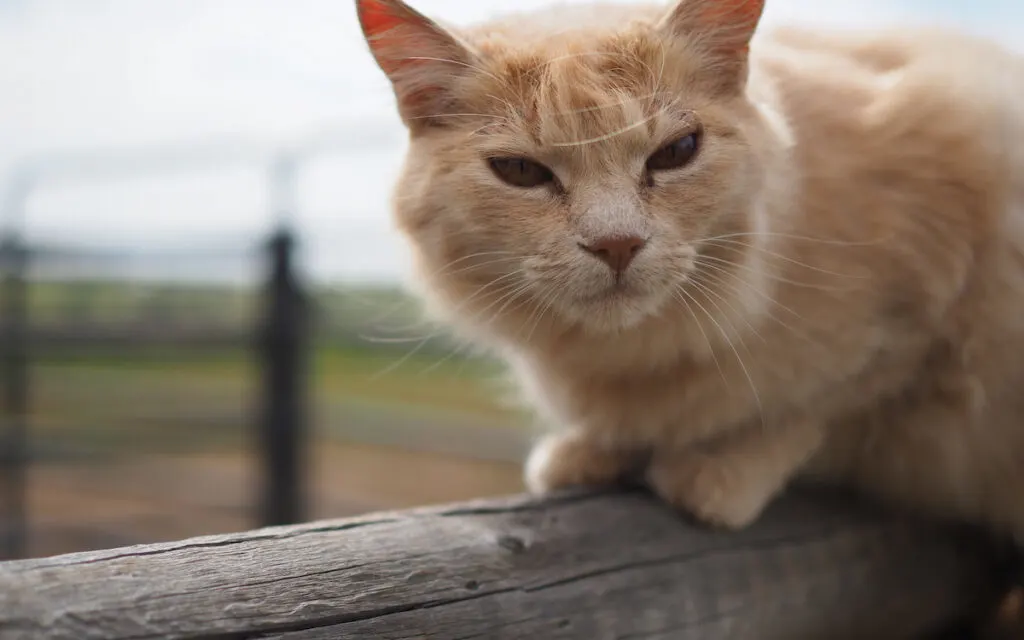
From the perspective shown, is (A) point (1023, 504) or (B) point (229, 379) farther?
(B) point (229, 379)

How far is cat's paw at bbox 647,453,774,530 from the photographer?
134 centimetres

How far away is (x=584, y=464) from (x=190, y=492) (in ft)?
8.92

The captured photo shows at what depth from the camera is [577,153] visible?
1.09m

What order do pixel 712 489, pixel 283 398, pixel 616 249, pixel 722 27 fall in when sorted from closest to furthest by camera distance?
1. pixel 616 249
2. pixel 722 27
3. pixel 712 489
4. pixel 283 398

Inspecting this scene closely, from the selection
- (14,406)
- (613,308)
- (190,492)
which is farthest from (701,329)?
(190,492)

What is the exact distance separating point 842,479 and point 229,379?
2919mm

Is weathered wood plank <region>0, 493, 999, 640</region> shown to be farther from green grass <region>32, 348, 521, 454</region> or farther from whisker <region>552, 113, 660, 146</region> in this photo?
green grass <region>32, 348, 521, 454</region>

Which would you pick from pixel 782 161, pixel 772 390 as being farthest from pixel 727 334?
pixel 782 161

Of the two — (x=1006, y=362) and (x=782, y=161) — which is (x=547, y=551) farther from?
(x=1006, y=362)

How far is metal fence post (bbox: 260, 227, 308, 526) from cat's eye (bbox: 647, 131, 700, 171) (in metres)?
2.19

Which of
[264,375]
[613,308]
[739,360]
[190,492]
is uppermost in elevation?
[613,308]

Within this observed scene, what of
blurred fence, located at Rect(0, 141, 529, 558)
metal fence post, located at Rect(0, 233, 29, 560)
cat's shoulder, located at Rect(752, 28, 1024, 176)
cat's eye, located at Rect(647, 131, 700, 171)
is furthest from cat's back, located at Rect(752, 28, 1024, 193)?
metal fence post, located at Rect(0, 233, 29, 560)

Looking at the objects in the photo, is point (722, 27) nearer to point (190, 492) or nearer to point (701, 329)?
point (701, 329)

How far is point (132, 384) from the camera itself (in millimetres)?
3688
